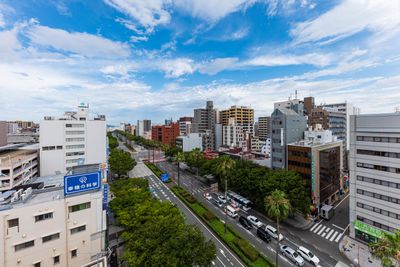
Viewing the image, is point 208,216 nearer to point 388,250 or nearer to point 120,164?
point 388,250

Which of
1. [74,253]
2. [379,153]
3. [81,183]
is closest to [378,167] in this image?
[379,153]

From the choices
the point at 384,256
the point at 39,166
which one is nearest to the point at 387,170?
the point at 384,256

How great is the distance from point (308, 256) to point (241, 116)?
4140 inches

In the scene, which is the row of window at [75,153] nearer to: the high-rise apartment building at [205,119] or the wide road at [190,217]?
the wide road at [190,217]

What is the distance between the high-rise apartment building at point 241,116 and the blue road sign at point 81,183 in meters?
→ 107

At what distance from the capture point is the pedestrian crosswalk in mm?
36938

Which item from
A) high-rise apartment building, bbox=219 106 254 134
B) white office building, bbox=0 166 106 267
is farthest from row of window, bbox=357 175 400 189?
high-rise apartment building, bbox=219 106 254 134

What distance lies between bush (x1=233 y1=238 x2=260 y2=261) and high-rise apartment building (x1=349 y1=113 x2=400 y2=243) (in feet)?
68.1

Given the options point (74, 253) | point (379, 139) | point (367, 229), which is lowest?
point (367, 229)

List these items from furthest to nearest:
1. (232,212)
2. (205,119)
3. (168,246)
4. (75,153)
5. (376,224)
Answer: (205,119)
(75,153)
(232,212)
(376,224)
(168,246)

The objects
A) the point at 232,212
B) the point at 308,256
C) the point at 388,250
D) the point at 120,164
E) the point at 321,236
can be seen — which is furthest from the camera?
the point at 120,164

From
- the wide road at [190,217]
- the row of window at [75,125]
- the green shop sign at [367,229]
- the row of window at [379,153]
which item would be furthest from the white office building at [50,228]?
the row of window at [379,153]

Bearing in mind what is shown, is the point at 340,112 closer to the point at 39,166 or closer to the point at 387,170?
the point at 387,170

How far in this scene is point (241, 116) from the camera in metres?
130
